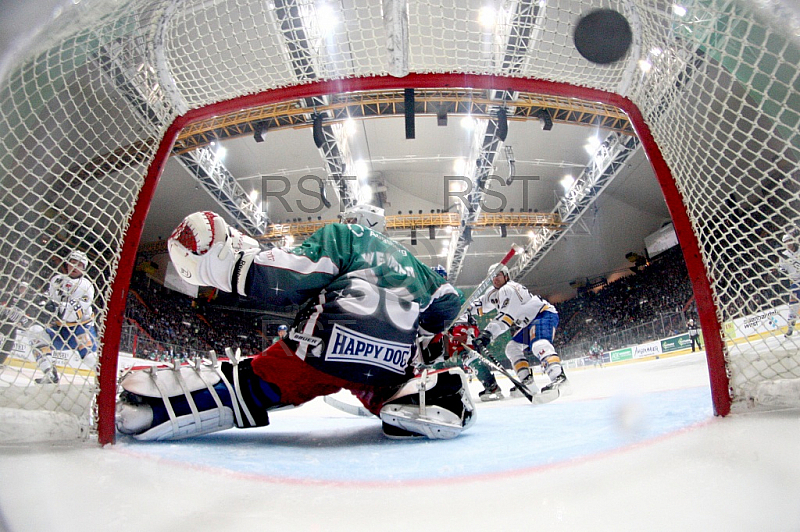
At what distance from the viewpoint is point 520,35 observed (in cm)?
104

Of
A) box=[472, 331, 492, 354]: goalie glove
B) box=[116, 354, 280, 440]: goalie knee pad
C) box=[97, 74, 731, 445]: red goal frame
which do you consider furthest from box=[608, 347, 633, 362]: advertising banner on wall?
box=[116, 354, 280, 440]: goalie knee pad

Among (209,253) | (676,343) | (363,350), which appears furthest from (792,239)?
(676,343)

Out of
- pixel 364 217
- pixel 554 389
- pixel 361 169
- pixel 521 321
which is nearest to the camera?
pixel 364 217

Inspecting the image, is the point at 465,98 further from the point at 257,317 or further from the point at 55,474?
the point at 257,317

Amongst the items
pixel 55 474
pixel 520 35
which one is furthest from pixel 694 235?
pixel 55 474

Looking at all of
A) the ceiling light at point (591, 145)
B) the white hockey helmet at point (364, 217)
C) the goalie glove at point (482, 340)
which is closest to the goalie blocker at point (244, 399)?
the white hockey helmet at point (364, 217)

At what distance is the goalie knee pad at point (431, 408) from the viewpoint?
90cm

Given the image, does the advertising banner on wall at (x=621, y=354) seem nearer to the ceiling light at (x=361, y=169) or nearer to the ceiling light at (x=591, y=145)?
the ceiling light at (x=591, y=145)

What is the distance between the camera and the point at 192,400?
0.92 m

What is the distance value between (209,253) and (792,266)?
137 centimetres

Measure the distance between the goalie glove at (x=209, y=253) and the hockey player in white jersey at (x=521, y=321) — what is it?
7.37 ft

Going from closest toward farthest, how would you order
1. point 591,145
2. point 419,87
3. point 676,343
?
1. point 419,87
2. point 676,343
3. point 591,145

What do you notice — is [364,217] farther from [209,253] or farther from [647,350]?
[647,350]

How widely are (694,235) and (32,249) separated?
57.6 inches
